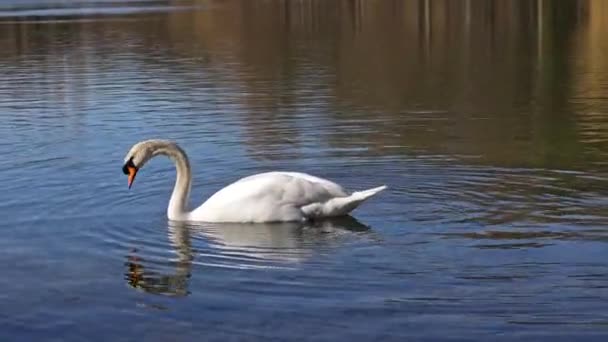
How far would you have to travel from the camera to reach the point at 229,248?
11.8 metres

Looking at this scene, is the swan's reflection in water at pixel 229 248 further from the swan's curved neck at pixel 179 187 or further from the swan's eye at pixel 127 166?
the swan's eye at pixel 127 166

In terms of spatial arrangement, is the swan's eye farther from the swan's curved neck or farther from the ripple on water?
the ripple on water

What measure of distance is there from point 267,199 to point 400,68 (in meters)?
19.5

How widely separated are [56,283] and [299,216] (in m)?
2.92

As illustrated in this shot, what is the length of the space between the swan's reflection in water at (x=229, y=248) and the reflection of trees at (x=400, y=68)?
4.32 m

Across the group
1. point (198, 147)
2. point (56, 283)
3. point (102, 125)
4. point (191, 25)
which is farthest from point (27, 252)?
point (191, 25)

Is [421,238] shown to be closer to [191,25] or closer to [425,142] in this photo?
[425,142]

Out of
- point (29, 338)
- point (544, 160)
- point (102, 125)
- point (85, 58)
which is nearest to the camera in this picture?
point (29, 338)

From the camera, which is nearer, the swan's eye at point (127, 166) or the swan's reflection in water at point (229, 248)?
the swan's reflection in water at point (229, 248)

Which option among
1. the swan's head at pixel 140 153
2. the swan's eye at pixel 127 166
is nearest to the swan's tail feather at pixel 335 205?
the swan's head at pixel 140 153

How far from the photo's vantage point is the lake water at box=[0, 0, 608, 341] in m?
9.54

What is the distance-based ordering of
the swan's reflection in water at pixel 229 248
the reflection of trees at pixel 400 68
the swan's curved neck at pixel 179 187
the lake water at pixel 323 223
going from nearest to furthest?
the lake water at pixel 323 223
the swan's reflection in water at pixel 229 248
the swan's curved neck at pixel 179 187
the reflection of trees at pixel 400 68

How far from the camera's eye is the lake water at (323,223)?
9539 mm

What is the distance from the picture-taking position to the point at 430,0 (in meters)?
70.5
